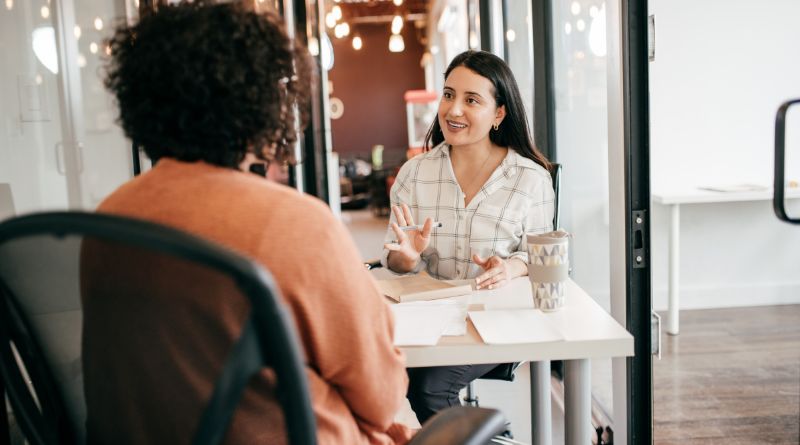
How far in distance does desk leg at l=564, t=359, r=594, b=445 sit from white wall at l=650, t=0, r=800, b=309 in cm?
302

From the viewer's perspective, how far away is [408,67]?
611 inches

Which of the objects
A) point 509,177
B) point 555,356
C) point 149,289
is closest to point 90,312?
point 149,289

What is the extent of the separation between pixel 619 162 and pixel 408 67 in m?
13.8

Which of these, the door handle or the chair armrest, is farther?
the door handle

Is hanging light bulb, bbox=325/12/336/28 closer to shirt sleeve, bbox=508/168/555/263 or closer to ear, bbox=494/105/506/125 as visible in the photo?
ear, bbox=494/105/506/125

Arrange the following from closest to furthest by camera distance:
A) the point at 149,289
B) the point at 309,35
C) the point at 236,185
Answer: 1. the point at 149,289
2. the point at 236,185
3. the point at 309,35

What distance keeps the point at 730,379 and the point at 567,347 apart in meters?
2.29

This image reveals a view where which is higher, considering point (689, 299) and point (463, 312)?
point (463, 312)

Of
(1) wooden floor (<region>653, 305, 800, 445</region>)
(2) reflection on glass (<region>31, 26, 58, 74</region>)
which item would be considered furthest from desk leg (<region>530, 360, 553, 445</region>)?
(2) reflection on glass (<region>31, 26, 58, 74</region>)

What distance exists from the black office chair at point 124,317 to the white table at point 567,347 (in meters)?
0.28

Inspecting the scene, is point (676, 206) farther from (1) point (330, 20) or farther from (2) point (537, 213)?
(1) point (330, 20)

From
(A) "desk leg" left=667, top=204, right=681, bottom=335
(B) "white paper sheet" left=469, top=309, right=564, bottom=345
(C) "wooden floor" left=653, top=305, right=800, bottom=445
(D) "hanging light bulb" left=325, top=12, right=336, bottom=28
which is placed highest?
(D) "hanging light bulb" left=325, top=12, right=336, bottom=28

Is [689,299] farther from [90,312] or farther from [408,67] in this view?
[408,67]

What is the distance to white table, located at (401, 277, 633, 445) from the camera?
4.44 feet
